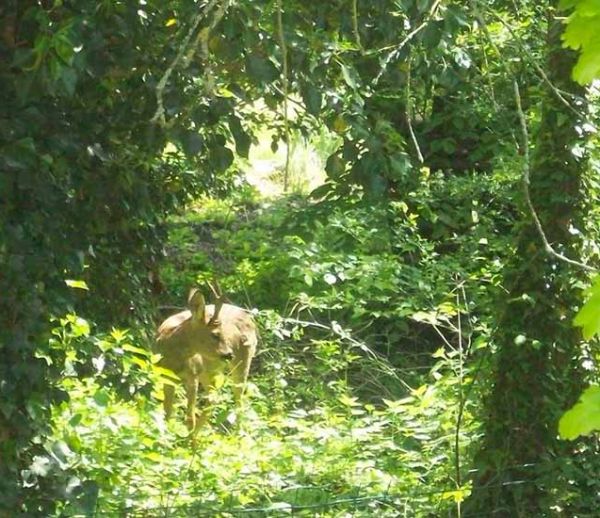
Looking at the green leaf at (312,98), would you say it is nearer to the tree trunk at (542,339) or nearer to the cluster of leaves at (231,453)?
the cluster of leaves at (231,453)

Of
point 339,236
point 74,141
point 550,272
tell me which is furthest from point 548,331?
point 339,236

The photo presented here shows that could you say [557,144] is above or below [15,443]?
above

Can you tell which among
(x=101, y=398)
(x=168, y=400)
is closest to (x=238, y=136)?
(x=101, y=398)

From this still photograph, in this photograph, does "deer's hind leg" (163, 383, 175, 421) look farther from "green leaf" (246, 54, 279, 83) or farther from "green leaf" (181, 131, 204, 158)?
"green leaf" (246, 54, 279, 83)

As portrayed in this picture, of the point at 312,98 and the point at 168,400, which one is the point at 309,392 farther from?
the point at 312,98

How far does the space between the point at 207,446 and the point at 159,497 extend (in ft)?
5.41

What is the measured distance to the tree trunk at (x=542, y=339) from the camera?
639cm

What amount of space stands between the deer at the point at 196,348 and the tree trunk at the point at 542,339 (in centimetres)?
275

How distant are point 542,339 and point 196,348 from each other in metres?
3.02

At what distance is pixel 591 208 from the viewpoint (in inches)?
257

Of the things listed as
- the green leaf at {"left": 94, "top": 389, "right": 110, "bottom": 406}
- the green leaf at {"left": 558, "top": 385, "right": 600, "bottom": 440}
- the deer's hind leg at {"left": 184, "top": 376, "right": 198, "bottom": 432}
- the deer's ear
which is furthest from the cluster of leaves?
the green leaf at {"left": 558, "top": 385, "right": 600, "bottom": 440}

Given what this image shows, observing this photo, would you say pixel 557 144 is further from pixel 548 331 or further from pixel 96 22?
pixel 96 22

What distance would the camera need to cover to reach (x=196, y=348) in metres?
8.75

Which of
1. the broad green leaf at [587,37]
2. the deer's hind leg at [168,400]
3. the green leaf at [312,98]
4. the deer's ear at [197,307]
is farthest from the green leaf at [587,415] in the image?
the deer's hind leg at [168,400]
